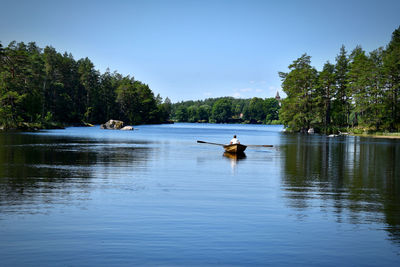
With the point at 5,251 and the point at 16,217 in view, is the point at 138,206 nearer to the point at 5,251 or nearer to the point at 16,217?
the point at 16,217

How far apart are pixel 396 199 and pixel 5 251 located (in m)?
14.3

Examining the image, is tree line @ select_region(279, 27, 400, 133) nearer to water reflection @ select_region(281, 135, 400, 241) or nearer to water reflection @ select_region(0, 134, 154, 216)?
water reflection @ select_region(281, 135, 400, 241)

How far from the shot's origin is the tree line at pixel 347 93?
84875mm

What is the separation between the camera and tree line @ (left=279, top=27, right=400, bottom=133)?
3342 inches

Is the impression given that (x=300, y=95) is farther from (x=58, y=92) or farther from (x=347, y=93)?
(x=58, y=92)

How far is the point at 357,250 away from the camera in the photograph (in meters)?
9.41

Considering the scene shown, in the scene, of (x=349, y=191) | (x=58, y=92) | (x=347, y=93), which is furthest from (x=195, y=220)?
(x=58, y=92)

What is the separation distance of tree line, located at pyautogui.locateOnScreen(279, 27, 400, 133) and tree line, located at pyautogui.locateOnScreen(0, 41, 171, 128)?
6551cm

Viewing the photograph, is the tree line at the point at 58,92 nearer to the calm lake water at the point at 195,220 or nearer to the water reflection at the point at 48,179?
the water reflection at the point at 48,179

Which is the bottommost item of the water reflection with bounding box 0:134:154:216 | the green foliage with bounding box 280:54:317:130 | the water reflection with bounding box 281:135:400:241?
the water reflection with bounding box 281:135:400:241

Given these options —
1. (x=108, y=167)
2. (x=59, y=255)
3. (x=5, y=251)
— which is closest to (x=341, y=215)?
(x=59, y=255)

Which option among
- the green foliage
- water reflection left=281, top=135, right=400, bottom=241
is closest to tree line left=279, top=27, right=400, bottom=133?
the green foliage

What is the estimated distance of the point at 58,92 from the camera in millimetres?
124812

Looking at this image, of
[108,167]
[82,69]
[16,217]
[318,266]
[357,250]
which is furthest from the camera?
[82,69]
